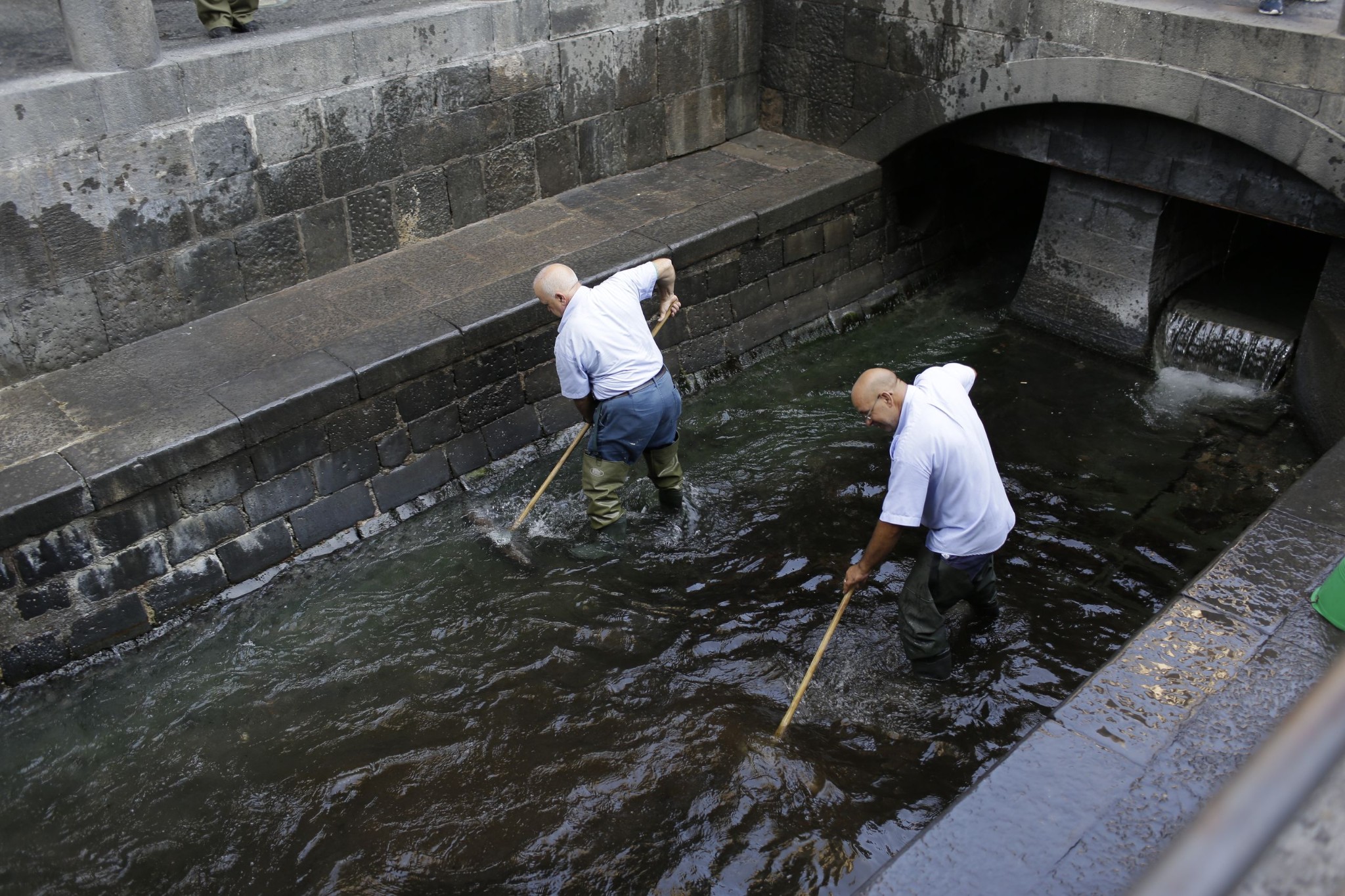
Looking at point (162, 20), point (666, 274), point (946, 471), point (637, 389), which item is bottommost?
point (637, 389)

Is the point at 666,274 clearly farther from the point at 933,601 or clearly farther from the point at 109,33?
the point at 109,33

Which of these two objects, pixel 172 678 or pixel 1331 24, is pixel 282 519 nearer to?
pixel 172 678

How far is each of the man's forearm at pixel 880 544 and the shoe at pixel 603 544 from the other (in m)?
1.93

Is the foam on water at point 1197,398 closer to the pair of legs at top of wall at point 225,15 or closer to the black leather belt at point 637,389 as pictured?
the black leather belt at point 637,389

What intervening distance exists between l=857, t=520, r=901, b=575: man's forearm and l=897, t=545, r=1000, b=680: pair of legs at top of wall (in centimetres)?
27

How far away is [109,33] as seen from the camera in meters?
5.96

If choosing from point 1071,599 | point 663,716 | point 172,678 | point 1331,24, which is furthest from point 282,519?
point 1331,24

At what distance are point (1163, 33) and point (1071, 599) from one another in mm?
3770

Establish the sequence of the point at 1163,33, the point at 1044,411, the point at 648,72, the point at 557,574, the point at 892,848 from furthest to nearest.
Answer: the point at 648,72, the point at 1044,411, the point at 1163,33, the point at 557,574, the point at 892,848

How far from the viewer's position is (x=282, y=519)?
627cm

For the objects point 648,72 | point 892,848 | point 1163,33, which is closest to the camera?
point 892,848

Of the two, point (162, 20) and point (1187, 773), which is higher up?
point (162, 20)

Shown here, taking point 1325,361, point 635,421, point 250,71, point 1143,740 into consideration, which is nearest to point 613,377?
point 635,421

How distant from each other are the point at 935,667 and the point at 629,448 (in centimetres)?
208
